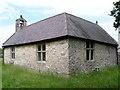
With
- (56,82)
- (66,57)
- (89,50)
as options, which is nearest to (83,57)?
(89,50)

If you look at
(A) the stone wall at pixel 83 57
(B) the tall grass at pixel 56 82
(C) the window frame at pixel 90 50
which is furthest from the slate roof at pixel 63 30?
(B) the tall grass at pixel 56 82

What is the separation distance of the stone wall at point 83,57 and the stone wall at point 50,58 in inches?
21.4

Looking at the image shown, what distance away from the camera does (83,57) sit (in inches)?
426

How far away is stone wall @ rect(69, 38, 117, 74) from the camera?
9789mm

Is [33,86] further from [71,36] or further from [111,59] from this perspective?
[111,59]

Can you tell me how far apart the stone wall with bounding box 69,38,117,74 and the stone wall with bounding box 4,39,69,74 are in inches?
21.4

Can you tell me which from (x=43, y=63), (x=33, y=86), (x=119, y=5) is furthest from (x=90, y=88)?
(x=119, y=5)

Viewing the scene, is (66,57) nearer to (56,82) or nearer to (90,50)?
(56,82)

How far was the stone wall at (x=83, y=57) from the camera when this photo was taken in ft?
32.1

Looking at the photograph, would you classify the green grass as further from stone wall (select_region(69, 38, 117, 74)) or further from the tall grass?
stone wall (select_region(69, 38, 117, 74))

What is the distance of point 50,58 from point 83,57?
9.52 ft

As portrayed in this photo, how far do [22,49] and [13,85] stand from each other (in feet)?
26.1

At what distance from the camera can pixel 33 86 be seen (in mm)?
6566

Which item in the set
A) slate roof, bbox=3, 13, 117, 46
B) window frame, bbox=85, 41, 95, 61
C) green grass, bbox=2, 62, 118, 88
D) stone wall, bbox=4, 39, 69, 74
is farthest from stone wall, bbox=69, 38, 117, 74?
green grass, bbox=2, 62, 118, 88
